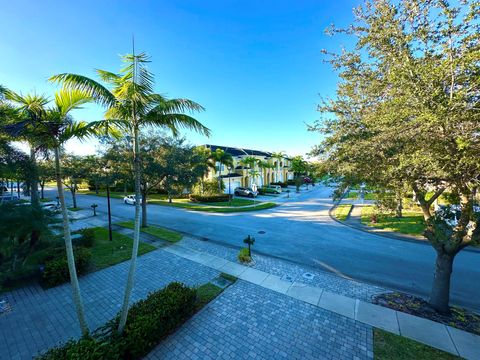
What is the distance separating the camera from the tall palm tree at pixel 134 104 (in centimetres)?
427

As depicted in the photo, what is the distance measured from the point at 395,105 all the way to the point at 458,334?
6.24m

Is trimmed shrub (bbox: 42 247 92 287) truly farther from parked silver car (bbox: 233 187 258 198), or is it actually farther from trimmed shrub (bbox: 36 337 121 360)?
parked silver car (bbox: 233 187 258 198)

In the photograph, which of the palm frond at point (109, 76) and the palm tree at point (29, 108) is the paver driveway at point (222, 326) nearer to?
the palm tree at point (29, 108)

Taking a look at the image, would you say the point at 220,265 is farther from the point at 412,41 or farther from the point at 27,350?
the point at 412,41

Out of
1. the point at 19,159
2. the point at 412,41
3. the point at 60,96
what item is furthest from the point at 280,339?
the point at 19,159

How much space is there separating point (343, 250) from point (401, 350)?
6.87 meters

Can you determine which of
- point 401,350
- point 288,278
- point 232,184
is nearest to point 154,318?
point 288,278

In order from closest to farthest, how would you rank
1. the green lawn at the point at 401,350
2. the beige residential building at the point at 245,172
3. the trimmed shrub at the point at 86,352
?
the trimmed shrub at the point at 86,352
the green lawn at the point at 401,350
the beige residential building at the point at 245,172

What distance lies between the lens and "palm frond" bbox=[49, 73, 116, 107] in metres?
3.95

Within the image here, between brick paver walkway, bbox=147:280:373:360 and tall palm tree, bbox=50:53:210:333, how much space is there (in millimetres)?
1767

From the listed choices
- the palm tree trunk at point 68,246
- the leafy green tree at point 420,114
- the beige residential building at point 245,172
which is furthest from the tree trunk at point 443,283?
the beige residential building at point 245,172

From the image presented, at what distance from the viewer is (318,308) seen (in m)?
6.17

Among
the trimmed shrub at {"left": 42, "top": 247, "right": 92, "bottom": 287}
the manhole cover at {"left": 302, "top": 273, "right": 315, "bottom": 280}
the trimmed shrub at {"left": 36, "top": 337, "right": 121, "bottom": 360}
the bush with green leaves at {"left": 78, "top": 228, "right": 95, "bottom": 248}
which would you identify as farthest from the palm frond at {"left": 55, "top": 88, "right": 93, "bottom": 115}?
the bush with green leaves at {"left": 78, "top": 228, "right": 95, "bottom": 248}

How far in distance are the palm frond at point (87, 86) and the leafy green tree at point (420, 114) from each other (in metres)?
6.29
